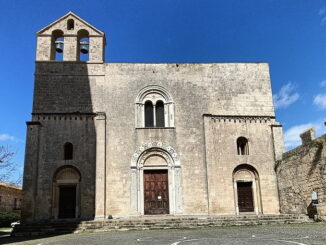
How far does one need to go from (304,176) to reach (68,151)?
13.6m

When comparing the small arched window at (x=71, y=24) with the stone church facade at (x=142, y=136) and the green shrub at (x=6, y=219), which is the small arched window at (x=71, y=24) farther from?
the green shrub at (x=6, y=219)

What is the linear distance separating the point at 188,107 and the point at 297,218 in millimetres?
9079

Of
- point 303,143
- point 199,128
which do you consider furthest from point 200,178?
point 303,143

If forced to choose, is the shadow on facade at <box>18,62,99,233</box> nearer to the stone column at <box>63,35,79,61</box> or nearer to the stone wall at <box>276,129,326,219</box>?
the stone column at <box>63,35,79,61</box>

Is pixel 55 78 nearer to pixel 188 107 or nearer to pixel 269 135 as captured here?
pixel 188 107

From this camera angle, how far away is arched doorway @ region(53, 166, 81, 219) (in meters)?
21.2

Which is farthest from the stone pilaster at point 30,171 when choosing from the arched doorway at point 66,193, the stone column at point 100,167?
the stone column at point 100,167

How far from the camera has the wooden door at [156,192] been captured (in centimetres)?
2156

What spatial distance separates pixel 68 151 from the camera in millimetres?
22078

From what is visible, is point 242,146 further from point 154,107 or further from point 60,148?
point 60,148

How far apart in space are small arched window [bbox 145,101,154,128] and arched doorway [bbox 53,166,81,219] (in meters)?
5.28

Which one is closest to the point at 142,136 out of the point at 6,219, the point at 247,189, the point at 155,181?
the point at 155,181

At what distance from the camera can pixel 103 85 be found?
23094mm

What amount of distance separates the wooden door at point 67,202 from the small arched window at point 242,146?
10.5 meters
